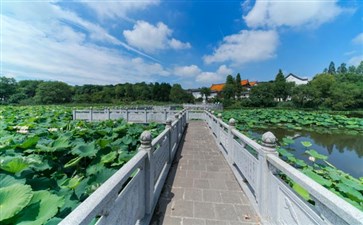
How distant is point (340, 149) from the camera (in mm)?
9547

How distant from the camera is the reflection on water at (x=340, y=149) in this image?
22.8 feet

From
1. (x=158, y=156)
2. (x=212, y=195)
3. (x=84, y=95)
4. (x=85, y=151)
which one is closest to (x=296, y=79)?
(x=84, y=95)

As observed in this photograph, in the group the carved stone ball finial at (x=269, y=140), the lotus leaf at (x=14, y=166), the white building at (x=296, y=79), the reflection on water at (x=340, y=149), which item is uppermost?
the white building at (x=296, y=79)

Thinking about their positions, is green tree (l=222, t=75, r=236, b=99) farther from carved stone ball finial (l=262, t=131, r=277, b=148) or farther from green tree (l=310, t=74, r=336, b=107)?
carved stone ball finial (l=262, t=131, r=277, b=148)

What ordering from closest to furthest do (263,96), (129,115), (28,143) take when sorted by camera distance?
(28,143) → (129,115) → (263,96)

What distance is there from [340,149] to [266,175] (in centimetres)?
1030

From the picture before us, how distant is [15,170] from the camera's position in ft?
7.33

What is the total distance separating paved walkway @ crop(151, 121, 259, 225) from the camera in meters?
2.66

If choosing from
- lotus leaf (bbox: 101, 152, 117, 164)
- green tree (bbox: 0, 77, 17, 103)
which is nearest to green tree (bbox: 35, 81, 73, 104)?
green tree (bbox: 0, 77, 17, 103)

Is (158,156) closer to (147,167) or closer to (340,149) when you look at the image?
(147,167)

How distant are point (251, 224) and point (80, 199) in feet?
7.59

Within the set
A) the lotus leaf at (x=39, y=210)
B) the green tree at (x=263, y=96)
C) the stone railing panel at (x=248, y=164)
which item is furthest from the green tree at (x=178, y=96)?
the lotus leaf at (x=39, y=210)

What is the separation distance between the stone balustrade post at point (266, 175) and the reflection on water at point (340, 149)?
583 centimetres

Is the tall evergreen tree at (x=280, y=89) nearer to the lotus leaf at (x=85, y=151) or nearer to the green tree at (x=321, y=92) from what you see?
the green tree at (x=321, y=92)
